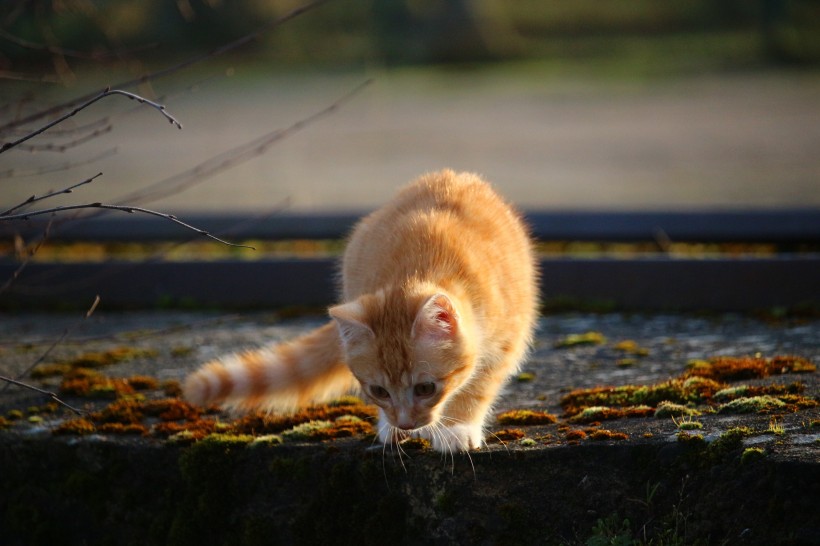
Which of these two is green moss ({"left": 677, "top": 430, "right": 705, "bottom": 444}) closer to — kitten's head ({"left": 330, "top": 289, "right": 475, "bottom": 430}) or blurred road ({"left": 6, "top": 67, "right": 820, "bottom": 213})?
kitten's head ({"left": 330, "top": 289, "right": 475, "bottom": 430})

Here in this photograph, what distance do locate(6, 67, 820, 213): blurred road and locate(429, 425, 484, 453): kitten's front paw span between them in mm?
3724

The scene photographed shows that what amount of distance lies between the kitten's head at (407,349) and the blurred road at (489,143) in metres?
3.70

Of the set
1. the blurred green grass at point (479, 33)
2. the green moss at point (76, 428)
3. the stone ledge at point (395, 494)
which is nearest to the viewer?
the stone ledge at point (395, 494)

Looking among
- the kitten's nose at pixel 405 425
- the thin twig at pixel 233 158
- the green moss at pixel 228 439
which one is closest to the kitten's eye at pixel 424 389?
→ the kitten's nose at pixel 405 425

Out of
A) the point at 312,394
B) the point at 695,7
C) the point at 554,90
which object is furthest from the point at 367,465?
the point at 695,7

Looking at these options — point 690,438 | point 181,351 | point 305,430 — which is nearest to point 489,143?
point 181,351

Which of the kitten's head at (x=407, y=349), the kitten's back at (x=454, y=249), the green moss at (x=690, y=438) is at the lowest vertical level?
the green moss at (x=690, y=438)

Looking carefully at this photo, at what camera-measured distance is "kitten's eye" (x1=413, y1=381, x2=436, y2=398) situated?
310cm

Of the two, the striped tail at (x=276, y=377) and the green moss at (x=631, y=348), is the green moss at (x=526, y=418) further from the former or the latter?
the green moss at (x=631, y=348)

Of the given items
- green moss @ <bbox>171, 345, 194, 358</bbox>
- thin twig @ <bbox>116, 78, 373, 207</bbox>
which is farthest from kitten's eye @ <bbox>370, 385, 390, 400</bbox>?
green moss @ <bbox>171, 345, 194, 358</bbox>

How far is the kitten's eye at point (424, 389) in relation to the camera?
122 inches

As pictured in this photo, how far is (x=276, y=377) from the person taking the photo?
3.55 m

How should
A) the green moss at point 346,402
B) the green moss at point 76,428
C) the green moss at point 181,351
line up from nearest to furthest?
the green moss at point 76,428 → the green moss at point 346,402 → the green moss at point 181,351

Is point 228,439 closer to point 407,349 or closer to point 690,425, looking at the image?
point 407,349
